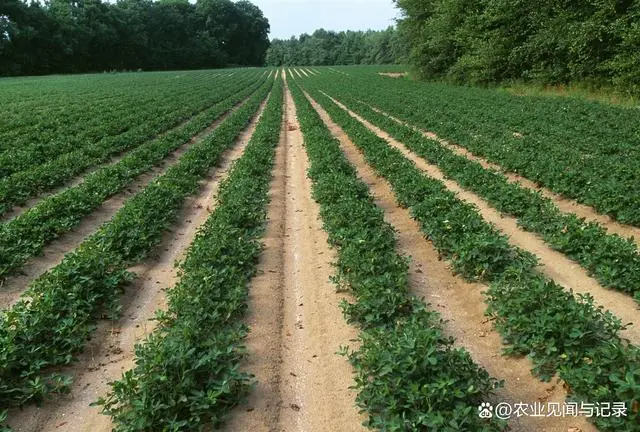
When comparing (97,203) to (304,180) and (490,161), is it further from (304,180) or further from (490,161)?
(490,161)

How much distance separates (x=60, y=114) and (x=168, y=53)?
85.7m

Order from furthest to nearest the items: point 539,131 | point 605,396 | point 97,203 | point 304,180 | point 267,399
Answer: point 539,131
point 304,180
point 97,203
point 267,399
point 605,396

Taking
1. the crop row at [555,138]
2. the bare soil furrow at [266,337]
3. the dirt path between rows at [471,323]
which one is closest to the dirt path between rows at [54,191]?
the bare soil furrow at [266,337]

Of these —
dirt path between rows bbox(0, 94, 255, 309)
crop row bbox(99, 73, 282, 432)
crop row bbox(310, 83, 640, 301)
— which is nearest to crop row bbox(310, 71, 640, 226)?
crop row bbox(310, 83, 640, 301)

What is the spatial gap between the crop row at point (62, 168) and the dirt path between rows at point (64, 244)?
1646 mm

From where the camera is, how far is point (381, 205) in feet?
32.5

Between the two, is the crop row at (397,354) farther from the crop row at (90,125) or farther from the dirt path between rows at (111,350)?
the crop row at (90,125)

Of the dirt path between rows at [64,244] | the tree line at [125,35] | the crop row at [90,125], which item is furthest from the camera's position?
the tree line at [125,35]

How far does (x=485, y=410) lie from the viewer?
371 cm

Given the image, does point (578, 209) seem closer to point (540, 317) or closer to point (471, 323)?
point (471, 323)

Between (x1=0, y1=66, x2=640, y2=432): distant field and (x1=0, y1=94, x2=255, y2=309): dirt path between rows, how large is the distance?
4 centimetres

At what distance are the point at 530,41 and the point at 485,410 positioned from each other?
89.1ft

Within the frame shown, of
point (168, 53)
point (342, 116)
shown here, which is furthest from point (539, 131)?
point (168, 53)

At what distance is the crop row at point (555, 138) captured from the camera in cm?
857
